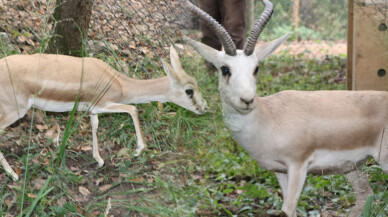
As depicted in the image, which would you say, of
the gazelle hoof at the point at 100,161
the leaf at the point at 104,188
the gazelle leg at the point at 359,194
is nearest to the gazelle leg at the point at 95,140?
the gazelle hoof at the point at 100,161

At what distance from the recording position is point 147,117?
12.6ft

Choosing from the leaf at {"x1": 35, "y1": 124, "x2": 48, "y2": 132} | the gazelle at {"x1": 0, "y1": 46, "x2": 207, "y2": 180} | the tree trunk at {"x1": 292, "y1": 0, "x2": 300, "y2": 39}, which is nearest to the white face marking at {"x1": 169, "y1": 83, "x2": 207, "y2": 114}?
the gazelle at {"x1": 0, "y1": 46, "x2": 207, "y2": 180}

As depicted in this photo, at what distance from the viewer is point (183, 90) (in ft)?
10.8

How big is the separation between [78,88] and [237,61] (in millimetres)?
861

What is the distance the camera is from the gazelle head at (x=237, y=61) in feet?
10.5

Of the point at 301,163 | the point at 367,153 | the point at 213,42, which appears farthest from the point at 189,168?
the point at 213,42

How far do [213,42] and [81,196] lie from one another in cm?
246

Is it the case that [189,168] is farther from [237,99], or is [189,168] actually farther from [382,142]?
[382,142]

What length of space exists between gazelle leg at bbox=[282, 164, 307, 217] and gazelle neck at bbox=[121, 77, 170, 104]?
33.3 inches

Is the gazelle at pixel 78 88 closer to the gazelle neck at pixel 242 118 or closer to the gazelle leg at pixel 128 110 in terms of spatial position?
the gazelle leg at pixel 128 110

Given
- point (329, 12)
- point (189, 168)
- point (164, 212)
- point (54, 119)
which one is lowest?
point (164, 212)

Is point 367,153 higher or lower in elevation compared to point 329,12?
lower

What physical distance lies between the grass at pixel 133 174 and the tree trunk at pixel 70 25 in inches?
16.9

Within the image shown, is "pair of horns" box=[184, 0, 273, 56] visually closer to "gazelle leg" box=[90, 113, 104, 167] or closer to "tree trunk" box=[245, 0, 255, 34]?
"gazelle leg" box=[90, 113, 104, 167]
